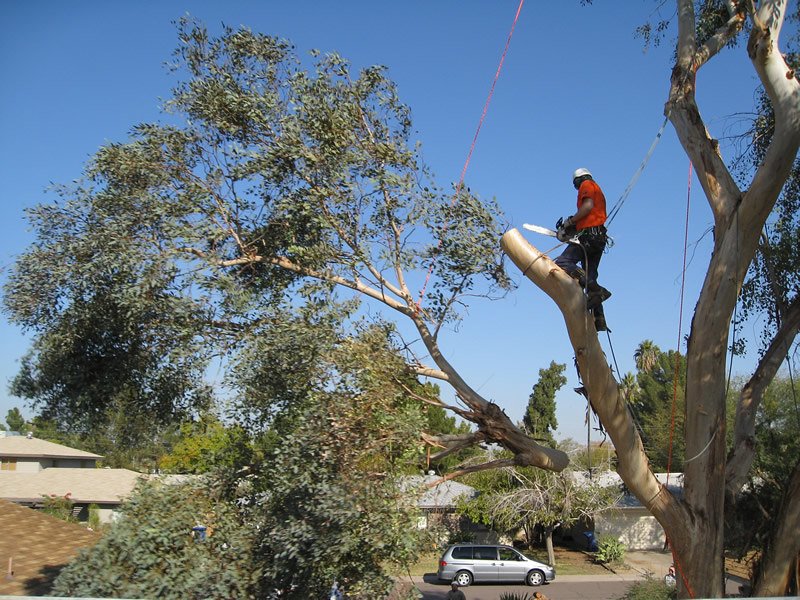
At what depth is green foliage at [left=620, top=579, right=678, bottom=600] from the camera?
18758 millimetres

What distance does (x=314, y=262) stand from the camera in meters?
9.23

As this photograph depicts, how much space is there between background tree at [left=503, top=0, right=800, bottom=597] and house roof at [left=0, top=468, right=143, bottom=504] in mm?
26062

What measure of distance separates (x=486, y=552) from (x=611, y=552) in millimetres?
7975

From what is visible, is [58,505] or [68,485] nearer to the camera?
[58,505]

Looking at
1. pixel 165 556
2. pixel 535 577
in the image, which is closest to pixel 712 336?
pixel 165 556

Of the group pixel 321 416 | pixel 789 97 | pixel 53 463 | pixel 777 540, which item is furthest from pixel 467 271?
pixel 53 463

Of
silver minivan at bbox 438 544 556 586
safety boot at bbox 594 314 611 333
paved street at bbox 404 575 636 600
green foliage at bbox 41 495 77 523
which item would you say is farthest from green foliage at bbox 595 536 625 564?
safety boot at bbox 594 314 611 333

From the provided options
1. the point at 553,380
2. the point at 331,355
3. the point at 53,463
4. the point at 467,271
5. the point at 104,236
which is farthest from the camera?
the point at 553,380

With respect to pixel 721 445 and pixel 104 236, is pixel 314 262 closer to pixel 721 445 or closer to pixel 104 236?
pixel 104 236

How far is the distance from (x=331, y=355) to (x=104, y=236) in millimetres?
3288

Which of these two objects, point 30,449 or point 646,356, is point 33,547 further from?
point 646,356

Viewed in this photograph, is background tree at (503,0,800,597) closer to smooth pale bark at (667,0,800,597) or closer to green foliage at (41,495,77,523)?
smooth pale bark at (667,0,800,597)

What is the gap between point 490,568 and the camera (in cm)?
2869

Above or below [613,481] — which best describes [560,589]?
below
